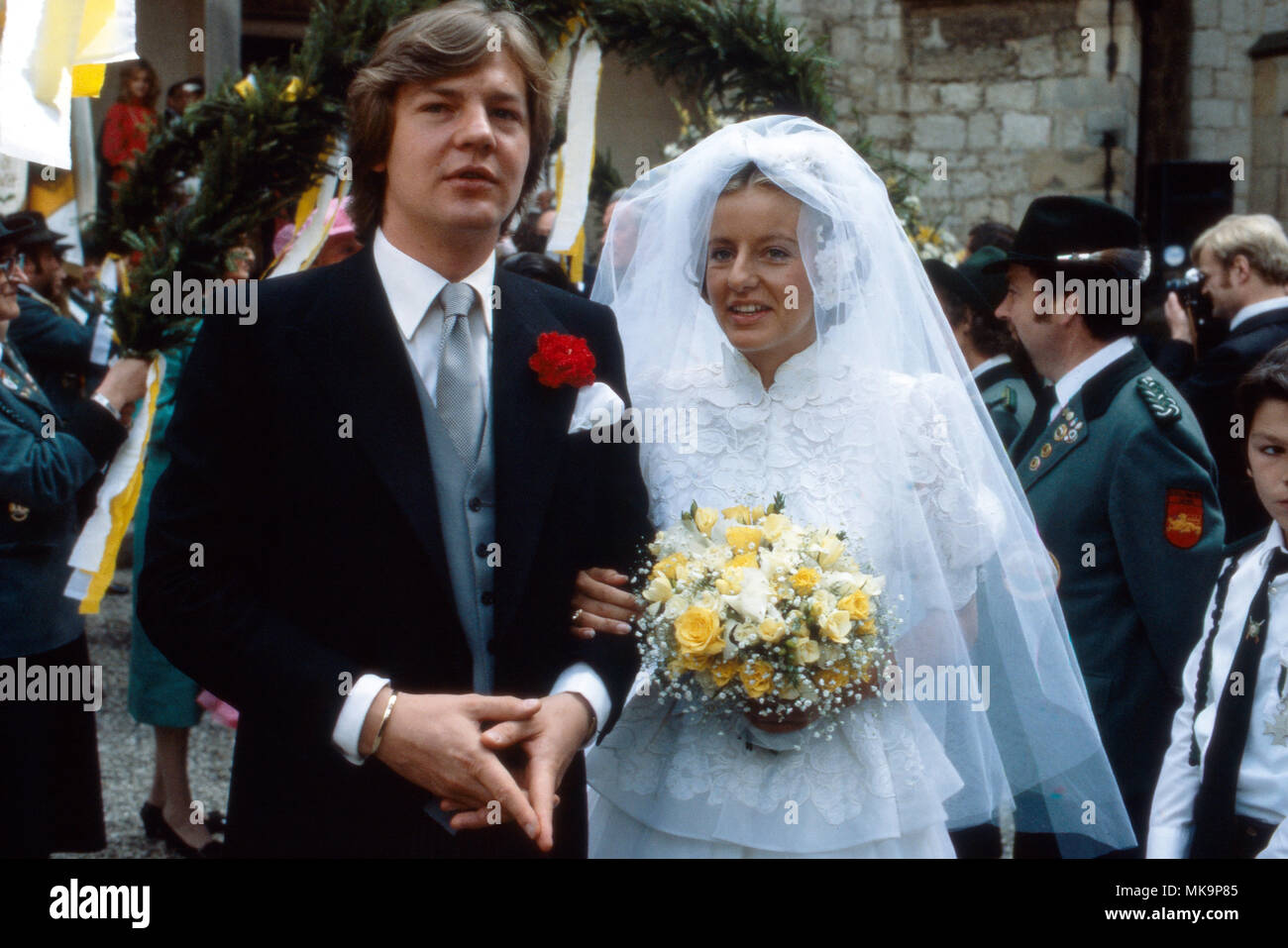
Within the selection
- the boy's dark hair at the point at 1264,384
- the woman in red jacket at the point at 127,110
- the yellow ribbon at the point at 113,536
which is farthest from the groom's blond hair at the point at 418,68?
the woman in red jacket at the point at 127,110

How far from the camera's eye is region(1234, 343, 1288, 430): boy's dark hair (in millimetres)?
2459

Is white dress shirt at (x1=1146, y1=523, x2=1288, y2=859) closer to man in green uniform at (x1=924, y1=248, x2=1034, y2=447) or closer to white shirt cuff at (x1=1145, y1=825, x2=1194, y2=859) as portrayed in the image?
white shirt cuff at (x1=1145, y1=825, x2=1194, y2=859)

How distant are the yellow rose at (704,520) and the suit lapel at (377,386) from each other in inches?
21.4

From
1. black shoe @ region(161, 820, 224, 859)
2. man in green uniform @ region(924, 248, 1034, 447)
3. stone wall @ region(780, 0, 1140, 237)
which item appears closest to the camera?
black shoe @ region(161, 820, 224, 859)

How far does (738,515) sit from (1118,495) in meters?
1.24

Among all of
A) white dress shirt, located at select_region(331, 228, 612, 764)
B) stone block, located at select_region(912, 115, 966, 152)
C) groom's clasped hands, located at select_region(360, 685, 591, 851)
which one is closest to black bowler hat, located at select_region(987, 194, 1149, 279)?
white dress shirt, located at select_region(331, 228, 612, 764)

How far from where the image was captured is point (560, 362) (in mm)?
2045

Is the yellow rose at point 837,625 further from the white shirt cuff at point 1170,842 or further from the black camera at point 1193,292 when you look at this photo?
the black camera at point 1193,292

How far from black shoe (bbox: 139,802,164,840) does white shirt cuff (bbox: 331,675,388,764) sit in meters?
3.22

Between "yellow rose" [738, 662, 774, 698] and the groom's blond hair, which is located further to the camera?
"yellow rose" [738, 662, 774, 698]

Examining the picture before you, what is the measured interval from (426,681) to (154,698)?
2997mm

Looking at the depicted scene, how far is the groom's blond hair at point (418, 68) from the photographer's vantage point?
6.57ft
